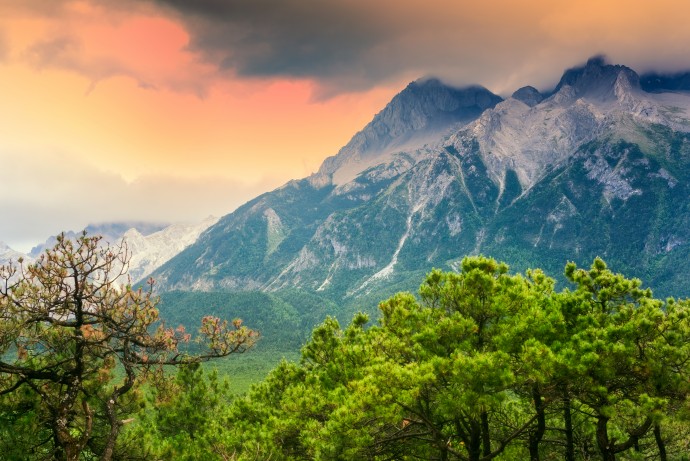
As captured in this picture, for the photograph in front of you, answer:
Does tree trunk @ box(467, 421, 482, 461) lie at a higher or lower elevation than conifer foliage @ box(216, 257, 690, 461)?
lower

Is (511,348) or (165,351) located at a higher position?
(165,351)

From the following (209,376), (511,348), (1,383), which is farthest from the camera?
(209,376)

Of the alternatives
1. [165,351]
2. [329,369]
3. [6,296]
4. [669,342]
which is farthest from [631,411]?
[6,296]

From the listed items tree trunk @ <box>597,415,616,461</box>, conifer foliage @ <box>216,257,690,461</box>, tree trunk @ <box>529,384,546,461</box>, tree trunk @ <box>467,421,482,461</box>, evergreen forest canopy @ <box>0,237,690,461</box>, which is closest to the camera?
evergreen forest canopy @ <box>0,237,690,461</box>

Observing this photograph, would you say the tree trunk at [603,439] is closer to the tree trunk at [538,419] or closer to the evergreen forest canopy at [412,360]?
the evergreen forest canopy at [412,360]

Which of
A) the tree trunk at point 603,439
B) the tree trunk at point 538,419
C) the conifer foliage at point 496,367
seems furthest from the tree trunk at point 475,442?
the tree trunk at point 603,439

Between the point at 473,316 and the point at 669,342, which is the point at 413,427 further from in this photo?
the point at 669,342

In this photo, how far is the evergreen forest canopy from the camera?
13.0 meters

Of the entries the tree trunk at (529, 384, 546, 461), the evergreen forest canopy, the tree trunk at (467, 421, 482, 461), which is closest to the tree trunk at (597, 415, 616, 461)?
the evergreen forest canopy

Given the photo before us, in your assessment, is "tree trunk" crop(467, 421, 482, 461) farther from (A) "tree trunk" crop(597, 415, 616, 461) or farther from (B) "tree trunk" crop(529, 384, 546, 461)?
(A) "tree trunk" crop(597, 415, 616, 461)

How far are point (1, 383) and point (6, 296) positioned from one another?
383 centimetres

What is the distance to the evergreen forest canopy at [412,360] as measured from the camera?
13000 millimetres

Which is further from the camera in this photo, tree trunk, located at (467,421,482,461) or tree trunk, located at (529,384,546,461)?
tree trunk, located at (467,421,482,461)

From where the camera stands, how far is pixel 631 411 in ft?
46.6
